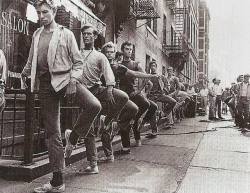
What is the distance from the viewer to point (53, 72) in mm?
4422

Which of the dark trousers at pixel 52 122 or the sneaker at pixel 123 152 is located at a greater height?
the dark trousers at pixel 52 122

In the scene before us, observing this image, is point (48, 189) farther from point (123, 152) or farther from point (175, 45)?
point (175, 45)

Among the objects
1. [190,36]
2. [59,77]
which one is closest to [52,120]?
[59,77]

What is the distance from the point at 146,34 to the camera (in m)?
18.9

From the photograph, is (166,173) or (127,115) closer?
(166,173)

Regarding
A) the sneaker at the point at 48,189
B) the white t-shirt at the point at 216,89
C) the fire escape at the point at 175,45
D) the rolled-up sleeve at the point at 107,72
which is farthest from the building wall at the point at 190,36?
the sneaker at the point at 48,189

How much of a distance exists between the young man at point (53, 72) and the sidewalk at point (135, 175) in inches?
18.2

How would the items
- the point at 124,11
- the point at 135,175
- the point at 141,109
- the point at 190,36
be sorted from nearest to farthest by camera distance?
the point at 135,175
the point at 141,109
the point at 124,11
the point at 190,36

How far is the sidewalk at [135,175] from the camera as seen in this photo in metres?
4.74

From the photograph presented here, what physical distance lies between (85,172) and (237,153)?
385cm

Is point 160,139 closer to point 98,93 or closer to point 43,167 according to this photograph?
point 98,93

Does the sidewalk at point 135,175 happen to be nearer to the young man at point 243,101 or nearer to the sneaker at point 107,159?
the sneaker at point 107,159

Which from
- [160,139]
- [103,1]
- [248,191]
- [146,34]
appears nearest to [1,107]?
[248,191]

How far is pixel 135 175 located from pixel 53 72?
6.53 feet
